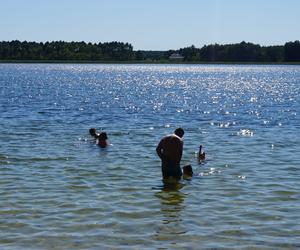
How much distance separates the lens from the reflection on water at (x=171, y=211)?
41.0 ft

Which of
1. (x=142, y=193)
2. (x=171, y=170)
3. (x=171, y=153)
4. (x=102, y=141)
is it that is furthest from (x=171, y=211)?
(x=102, y=141)

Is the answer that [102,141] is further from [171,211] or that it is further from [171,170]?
[171,211]

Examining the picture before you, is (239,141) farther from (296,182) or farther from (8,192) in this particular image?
(8,192)

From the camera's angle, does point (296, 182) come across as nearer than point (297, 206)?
No

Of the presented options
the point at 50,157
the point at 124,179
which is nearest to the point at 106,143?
the point at 50,157

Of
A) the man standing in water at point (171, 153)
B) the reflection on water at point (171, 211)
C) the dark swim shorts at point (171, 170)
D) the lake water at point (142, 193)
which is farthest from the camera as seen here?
the dark swim shorts at point (171, 170)

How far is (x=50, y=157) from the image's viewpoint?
22.7 m

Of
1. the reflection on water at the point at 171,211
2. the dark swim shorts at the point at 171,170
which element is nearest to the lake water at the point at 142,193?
the reflection on water at the point at 171,211

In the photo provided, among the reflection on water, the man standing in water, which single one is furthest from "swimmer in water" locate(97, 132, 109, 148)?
the reflection on water

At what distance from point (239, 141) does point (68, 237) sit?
17226mm

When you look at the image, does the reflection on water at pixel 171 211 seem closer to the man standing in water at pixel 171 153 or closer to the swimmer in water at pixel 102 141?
the man standing in water at pixel 171 153

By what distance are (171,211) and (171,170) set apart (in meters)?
3.59

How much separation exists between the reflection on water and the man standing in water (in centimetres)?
45

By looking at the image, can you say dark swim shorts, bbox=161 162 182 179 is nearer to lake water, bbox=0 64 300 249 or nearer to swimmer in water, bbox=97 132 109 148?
lake water, bbox=0 64 300 249
